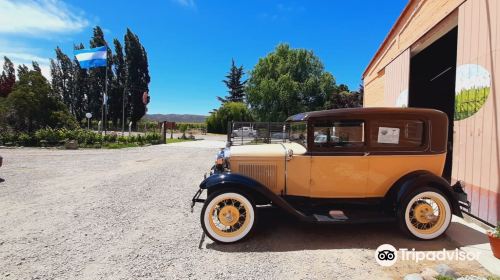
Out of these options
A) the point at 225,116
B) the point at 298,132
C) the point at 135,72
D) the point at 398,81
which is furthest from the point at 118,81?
the point at 298,132

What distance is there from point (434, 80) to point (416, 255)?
24.0ft

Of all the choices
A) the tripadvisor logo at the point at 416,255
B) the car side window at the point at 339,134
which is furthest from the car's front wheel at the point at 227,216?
the tripadvisor logo at the point at 416,255

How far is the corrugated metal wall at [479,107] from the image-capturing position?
4211 mm

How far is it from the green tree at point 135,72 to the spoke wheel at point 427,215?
42.6m

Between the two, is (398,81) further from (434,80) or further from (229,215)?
(229,215)

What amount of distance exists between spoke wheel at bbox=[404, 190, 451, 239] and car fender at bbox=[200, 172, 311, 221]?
1.44m

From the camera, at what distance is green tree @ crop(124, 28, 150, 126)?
41.5m

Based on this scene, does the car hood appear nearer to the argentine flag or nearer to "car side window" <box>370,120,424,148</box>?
"car side window" <box>370,120,424,148</box>

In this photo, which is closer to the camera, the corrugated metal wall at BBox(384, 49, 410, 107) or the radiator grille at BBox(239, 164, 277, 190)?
the radiator grille at BBox(239, 164, 277, 190)

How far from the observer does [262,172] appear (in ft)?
14.0

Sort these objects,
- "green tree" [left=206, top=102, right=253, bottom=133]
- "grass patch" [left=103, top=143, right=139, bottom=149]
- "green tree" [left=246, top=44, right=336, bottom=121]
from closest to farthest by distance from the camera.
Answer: "grass patch" [left=103, top=143, right=139, bottom=149] → "green tree" [left=246, top=44, right=336, bottom=121] → "green tree" [left=206, top=102, right=253, bottom=133]

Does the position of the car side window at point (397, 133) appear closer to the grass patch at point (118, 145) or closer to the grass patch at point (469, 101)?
the grass patch at point (469, 101)

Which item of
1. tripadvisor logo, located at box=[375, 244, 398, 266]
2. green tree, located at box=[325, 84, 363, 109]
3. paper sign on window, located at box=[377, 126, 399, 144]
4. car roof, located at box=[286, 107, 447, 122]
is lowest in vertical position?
tripadvisor logo, located at box=[375, 244, 398, 266]

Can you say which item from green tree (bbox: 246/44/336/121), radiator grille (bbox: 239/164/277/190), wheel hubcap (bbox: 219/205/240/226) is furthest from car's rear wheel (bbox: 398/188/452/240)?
green tree (bbox: 246/44/336/121)
